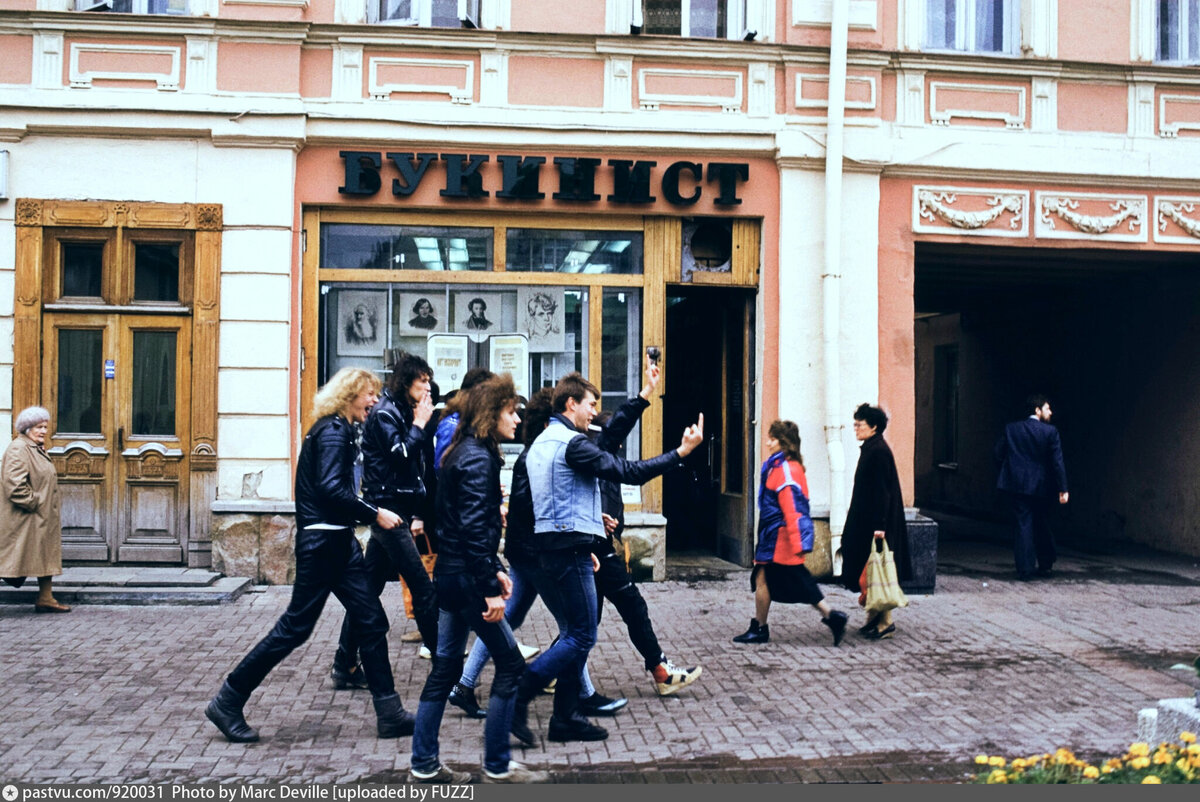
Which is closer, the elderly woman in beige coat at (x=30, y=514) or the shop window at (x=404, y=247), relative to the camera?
the elderly woman in beige coat at (x=30, y=514)

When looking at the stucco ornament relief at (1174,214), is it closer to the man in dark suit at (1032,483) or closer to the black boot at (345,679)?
the man in dark suit at (1032,483)

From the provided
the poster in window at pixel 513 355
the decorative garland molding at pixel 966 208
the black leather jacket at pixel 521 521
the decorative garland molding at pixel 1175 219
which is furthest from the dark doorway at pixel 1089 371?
the black leather jacket at pixel 521 521

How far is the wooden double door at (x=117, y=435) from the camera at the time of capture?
33.5ft

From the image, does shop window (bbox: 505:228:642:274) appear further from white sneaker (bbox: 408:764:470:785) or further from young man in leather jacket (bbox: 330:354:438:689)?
white sneaker (bbox: 408:764:470:785)

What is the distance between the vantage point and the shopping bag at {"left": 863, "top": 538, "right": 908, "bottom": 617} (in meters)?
8.20

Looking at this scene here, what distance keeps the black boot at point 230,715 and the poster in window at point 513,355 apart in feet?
17.8

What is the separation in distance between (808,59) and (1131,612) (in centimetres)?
575

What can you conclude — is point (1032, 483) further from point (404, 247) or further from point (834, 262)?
point (404, 247)

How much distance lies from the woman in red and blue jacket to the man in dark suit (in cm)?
402

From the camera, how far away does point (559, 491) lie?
5.67 m

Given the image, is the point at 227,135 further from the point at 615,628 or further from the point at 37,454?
the point at 615,628

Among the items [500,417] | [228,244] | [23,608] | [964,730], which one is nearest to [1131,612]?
[964,730]

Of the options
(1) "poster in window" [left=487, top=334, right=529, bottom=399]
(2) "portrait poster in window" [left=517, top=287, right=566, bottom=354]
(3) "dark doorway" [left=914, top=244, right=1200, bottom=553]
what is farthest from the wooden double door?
(3) "dark doorway" [left=914, top=244, right=1200, bottom=553]

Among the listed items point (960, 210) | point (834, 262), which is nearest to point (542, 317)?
point (834, 262)
